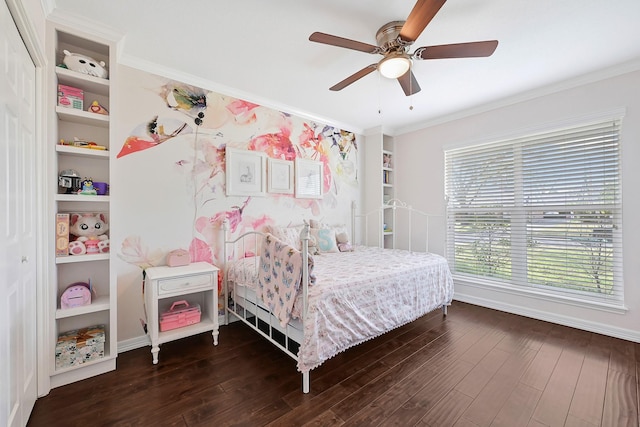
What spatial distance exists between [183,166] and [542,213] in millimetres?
3889

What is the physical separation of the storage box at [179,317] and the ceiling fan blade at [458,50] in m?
2.68

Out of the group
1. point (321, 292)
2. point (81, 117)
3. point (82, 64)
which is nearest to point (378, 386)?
point (321, 292)

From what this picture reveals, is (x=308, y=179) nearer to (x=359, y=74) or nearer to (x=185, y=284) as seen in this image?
(x=359, y=74)

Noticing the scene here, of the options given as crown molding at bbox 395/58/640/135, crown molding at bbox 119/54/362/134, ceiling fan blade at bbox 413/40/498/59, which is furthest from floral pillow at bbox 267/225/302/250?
crown molding at bbox 395/58/640/135

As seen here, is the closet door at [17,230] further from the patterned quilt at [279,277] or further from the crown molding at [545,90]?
the crown molding at [545,90]

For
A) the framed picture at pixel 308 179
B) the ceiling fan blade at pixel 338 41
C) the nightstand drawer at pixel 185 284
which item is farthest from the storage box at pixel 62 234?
the framed picture at pixel 308 179

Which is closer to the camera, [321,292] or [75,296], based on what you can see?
[321,292]

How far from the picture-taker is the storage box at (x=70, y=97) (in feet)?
6.09

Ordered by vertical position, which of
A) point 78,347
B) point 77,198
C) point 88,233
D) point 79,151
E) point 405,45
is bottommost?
point 78,347

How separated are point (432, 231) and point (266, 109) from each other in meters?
2.82

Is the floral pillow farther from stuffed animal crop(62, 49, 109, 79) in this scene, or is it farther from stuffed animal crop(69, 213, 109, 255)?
stuffed animal crop(62, 49, 109, 79)

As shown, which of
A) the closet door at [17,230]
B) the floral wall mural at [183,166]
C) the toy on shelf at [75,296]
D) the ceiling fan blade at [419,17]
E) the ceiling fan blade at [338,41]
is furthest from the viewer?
the floral wall mural at [183,166]

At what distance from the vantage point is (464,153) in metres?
3.61

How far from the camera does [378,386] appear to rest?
1788 mm
